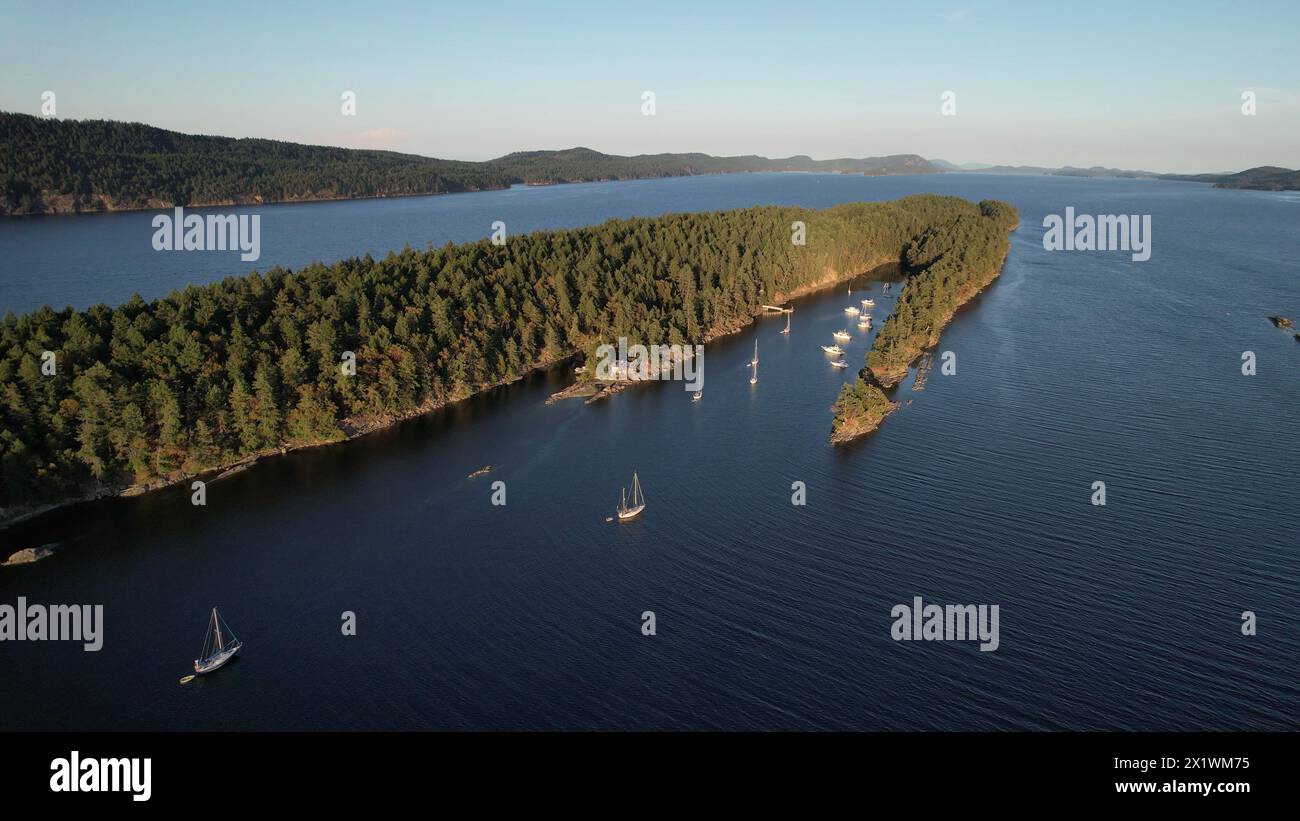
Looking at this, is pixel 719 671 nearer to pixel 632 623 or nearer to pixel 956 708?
pixel 632 623

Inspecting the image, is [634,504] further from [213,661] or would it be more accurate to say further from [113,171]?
[113,171]

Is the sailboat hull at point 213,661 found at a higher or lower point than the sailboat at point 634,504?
lower

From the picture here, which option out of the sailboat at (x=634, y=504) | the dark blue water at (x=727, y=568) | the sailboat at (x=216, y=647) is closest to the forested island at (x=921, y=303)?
the dark blue water at (x=727, y=568)

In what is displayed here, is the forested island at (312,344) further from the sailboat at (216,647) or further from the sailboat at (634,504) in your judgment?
the sailboat at (634,504)

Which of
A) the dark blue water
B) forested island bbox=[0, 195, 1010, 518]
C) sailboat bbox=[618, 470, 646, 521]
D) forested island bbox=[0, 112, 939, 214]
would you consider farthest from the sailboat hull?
forested island bbox=[0, 112, 939, 214]

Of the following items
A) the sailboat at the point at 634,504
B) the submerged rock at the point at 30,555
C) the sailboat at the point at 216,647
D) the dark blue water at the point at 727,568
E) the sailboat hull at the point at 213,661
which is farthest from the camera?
the sailboat at the point at 634,504

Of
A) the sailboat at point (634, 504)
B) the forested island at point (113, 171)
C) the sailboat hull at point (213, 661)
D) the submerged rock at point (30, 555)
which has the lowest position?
the sailboat hull at point (213, 661)

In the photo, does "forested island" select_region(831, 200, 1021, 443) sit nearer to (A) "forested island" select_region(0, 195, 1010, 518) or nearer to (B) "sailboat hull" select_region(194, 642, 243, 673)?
(A) "forested island" select_region(0, 195, 1010, 518)
